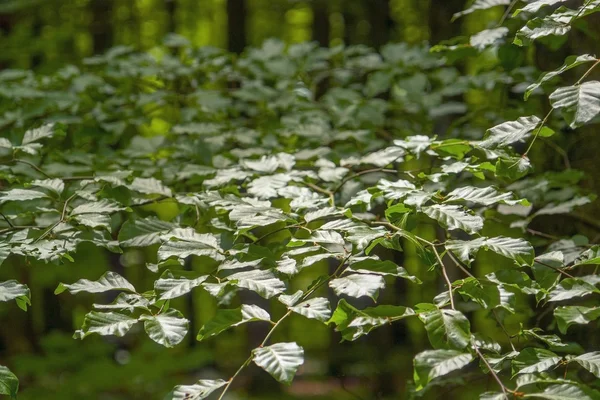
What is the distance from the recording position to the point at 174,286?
1.03 m

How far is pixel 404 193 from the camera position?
1.16 m

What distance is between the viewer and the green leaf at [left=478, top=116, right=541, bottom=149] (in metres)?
1.11

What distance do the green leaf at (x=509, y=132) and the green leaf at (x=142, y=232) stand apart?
Result: 2.13 feet

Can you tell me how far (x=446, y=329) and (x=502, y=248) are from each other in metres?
0.22

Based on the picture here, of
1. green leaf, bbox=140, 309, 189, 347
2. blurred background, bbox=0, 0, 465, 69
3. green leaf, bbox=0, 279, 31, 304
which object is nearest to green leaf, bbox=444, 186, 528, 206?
green leaf, bbox=140, 309, 189, 347

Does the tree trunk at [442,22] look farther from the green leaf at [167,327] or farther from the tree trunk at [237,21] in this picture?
the green leaf at [167,327]

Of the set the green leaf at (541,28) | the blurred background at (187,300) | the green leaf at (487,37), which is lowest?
the blurred background at (187,300)

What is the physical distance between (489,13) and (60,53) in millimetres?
2726

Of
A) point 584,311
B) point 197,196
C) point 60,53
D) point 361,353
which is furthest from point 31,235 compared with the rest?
point 361,353

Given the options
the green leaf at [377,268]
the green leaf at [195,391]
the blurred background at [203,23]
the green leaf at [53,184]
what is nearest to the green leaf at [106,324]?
the green leaf at [195,391]

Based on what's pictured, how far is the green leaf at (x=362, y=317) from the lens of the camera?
3.04ft

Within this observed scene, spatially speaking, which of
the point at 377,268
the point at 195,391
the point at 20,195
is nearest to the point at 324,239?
the point at 377,268

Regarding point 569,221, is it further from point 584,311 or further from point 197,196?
point 197,196

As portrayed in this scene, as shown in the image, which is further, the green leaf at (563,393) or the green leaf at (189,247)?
the green leaf at (189,247)
